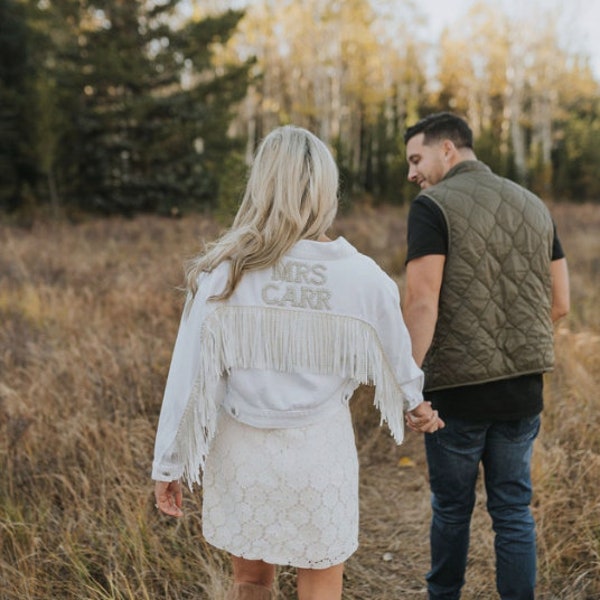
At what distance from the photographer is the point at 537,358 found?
2221 millimetres

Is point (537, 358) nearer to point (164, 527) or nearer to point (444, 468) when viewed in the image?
point (444, 468)

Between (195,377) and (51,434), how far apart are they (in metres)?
2.20

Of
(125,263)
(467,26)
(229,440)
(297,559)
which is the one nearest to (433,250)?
(229,440)

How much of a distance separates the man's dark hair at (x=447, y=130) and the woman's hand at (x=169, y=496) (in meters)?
1.49

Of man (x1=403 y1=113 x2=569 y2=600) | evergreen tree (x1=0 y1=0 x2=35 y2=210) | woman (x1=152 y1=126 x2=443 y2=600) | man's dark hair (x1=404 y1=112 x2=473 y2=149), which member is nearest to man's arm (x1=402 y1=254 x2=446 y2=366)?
man (x1=403 y1=113 x2=569 y2=600)

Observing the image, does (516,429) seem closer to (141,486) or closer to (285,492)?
(285,492)

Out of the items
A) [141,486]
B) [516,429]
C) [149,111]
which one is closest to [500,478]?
[516,429]

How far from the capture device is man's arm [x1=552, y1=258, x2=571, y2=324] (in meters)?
2.40

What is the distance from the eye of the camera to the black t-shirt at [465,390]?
2.14 meters

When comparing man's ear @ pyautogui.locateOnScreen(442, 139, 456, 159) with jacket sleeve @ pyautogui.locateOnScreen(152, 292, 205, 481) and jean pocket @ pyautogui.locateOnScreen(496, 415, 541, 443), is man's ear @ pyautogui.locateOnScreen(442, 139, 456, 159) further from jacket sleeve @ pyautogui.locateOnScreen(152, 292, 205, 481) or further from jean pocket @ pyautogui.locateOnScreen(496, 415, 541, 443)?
jacket sleeve @ pyautogui.locateOnScreen(152, 292, 205, 481)

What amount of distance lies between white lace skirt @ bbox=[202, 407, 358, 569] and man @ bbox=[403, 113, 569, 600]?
1.79 ft

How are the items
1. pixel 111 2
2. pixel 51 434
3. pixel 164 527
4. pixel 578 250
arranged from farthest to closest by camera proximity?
pixel 111 2
pixel 578 250
pixel 51 434
pixel 164 527

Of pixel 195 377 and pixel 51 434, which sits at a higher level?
pixel 195 377

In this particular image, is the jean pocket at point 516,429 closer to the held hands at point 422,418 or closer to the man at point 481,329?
the man at point 481,329
